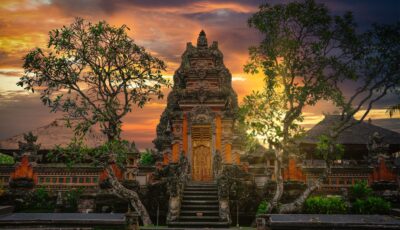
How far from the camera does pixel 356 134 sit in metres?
35.5

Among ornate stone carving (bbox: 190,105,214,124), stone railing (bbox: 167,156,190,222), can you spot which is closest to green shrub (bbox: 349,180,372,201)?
stone railing (bbox: 167,156,190,222)

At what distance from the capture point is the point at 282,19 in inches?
736

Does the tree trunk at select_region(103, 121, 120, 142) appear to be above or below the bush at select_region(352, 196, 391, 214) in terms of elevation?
above

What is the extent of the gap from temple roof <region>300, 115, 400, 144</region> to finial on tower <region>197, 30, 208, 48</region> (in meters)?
12.8

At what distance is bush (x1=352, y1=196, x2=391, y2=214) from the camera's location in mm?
16953

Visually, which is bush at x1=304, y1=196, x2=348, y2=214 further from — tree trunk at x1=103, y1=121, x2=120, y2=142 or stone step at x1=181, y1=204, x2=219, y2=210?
tree trunk at x1=103, y1=121, x2=120, y2=142

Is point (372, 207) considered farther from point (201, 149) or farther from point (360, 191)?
point (201, 149)

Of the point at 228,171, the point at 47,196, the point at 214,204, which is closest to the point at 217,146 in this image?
the point at 228,171

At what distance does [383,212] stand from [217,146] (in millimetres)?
10885

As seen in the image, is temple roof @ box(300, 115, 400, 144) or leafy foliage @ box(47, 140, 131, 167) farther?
temple roof @ box(300, 115, 400, 144)

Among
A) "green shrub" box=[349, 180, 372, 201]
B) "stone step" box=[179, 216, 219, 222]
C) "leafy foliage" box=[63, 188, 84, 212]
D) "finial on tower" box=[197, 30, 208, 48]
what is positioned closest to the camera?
"stone step" box=[179, 216, 219, 222]

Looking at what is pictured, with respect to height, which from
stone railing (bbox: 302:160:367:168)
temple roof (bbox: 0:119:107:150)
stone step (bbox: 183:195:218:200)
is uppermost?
temple roof (bbox: 0:119:107:150)

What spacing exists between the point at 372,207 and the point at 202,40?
62.0 feet

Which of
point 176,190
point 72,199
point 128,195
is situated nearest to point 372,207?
point 176,190
